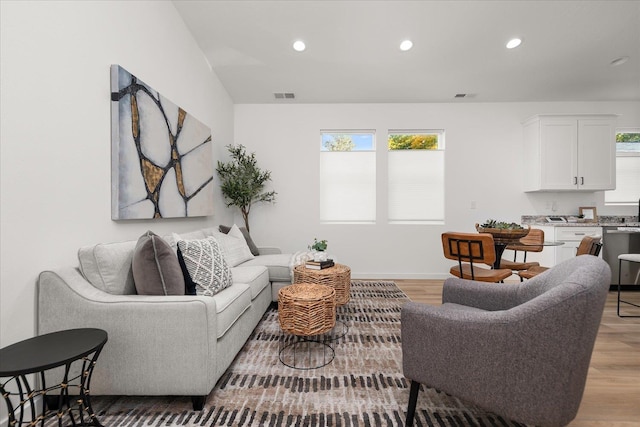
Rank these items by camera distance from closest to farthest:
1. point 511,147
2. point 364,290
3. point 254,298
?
point 254,298 → point 364,290 → point 511,147

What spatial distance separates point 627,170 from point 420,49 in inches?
155

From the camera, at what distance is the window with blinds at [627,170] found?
4.39 metres

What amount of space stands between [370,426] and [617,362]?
203cm

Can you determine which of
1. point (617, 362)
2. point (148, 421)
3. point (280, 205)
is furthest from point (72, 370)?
point (617, 362)

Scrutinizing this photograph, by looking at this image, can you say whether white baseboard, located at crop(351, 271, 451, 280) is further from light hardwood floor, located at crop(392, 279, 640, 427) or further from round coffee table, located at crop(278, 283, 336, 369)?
round coffee table, located at crop(278, 283, 336, 369)

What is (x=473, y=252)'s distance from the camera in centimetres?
242

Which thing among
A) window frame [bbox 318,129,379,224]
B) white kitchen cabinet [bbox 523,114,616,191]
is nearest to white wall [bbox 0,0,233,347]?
window frame [bbox 318,129,379,224]

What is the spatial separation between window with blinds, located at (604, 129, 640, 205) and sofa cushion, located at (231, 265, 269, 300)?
5.32 meters

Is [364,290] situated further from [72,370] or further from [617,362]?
[72,370]

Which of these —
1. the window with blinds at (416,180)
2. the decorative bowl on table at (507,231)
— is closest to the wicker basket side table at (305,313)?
the decorative bowl on table at (507,231)

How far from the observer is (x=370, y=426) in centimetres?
144

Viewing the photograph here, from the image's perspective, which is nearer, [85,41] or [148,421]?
[148,421]

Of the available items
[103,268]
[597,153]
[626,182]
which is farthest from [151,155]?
[626,182]

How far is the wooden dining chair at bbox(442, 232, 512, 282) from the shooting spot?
7.72 ft
